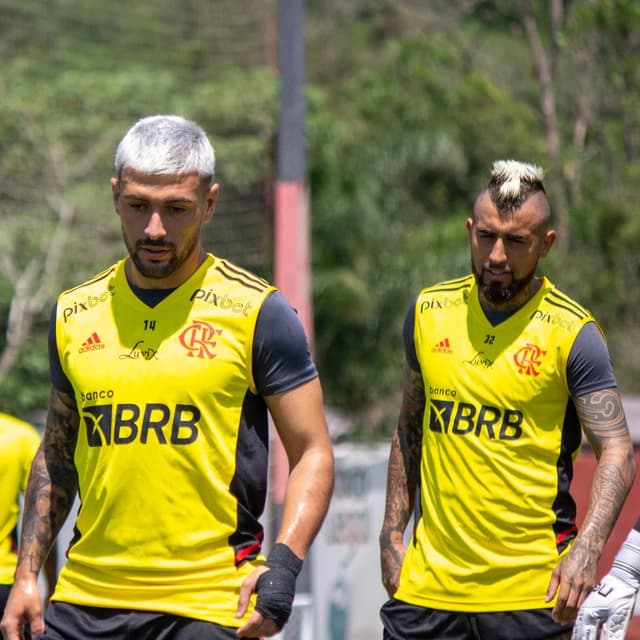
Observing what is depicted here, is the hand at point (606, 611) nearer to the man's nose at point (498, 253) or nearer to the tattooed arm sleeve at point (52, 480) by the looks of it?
the man's nose at point (498, 253)

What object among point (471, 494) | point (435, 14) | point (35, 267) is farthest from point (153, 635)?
point (435, 14)

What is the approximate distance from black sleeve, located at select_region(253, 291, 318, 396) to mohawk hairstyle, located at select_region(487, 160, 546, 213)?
4.54ft

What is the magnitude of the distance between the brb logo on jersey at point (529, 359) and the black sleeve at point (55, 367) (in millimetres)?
1617

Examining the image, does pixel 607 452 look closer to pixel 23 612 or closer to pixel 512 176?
pixel 512 176

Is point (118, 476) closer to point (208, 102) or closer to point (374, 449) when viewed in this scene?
point (374, 449)

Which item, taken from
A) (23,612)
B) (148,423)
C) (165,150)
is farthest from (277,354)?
(23,612)

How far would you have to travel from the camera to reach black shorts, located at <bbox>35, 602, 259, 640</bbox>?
3.71 meters

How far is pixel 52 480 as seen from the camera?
4.15m

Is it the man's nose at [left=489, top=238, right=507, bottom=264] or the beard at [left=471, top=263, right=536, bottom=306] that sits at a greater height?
the man's nose at [left=489, top=238, right=507, bottom=264]

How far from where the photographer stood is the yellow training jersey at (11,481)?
5.80 meters

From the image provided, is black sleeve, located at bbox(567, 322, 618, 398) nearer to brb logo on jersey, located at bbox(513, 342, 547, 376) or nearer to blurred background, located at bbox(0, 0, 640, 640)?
brb logo on jersey, located at bbox(513, 342, 547, 376)

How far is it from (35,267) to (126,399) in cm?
1738

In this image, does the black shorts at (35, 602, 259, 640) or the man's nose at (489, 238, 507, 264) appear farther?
the man's nose at (489, 238, 507, 264)

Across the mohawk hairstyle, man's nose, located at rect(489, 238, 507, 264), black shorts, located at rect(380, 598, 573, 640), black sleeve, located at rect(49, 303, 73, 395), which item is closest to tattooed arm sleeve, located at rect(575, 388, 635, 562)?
black shorts, located at rect(380, 598, 573, 640)
